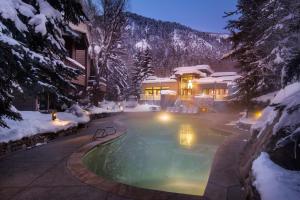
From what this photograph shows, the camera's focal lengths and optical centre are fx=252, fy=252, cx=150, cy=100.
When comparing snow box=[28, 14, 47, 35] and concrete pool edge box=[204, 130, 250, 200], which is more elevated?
snow box=[28, 14, 47, 35]

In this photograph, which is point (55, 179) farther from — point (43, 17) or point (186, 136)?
point (186, 136)

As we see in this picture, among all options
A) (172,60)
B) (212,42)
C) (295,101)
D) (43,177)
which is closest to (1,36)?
(43,177)

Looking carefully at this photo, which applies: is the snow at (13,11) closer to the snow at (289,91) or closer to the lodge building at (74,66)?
the lodge building at (74,66)

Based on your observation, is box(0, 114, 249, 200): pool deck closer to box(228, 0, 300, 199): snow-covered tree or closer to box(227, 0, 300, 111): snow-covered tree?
box(228, 0, 300, 199): snow-covered tree

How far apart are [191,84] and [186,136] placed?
21973 millimetres

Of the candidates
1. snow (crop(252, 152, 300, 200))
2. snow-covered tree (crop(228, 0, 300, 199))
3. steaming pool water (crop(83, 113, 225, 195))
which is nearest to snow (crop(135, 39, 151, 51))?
snow-covered tree (crop(228, 0, 300, 199))

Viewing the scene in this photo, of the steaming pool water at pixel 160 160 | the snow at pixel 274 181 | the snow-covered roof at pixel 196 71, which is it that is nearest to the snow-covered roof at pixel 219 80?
the snow-covered roof at pixel 196 71

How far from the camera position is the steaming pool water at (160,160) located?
23.3 feet

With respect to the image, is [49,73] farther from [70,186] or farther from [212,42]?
[212,42]

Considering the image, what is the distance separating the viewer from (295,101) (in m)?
3.82

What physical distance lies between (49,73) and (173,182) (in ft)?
15.2

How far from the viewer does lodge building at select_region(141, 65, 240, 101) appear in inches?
1275

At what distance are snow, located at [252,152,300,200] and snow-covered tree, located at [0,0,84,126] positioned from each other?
416cm

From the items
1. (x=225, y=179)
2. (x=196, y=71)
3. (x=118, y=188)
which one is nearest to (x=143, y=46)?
(x=196, y=71)
